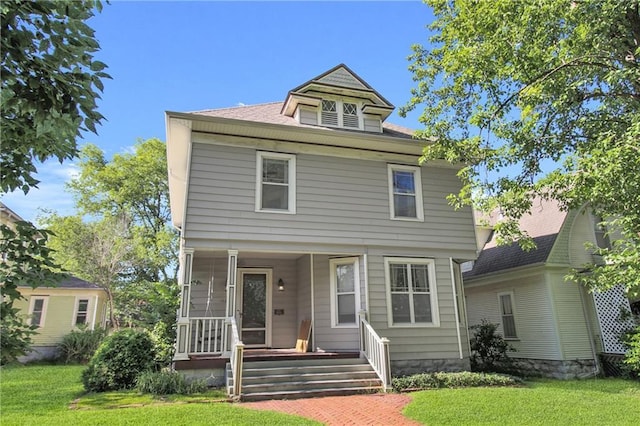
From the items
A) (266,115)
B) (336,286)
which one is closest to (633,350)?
(336,286)

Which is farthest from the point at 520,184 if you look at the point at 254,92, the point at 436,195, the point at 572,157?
the point at 254,92

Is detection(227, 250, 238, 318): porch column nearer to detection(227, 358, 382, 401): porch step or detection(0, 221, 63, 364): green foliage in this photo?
detection(227, 358, 382, 401): porch step

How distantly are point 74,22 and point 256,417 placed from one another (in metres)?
Answer: 5.51

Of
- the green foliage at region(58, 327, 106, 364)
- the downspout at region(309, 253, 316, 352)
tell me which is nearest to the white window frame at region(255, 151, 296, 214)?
the downspout at region(309, 253, 316, 352)

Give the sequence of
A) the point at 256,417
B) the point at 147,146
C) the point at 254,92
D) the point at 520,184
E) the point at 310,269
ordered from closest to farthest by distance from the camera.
Answer: the point at 256,417 < the point at 520,184 < the point at 310,269 < the point at 254,92 < the point at 147,146

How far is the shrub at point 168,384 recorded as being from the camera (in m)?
7.56

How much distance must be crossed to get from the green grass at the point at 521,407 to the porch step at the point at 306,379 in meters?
1.22

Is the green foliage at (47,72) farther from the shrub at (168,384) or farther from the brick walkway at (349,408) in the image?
the shrub at (168,384)

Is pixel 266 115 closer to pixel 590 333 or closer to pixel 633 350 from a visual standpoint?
pixel 633 350

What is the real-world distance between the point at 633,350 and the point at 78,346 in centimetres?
1897

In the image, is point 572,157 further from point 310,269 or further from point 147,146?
point 147,146

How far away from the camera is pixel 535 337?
12273mm

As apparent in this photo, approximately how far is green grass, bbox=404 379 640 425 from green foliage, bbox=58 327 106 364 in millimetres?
14498

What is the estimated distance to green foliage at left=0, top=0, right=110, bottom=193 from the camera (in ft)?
7.21
